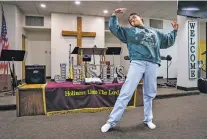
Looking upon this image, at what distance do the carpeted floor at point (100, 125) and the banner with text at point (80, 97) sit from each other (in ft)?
0.54

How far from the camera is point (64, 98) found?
279 cm

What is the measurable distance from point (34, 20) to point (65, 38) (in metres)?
1.54

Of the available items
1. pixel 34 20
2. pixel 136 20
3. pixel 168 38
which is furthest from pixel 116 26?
pixel 34 20

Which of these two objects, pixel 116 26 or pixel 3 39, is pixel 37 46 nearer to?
pixel 3 39

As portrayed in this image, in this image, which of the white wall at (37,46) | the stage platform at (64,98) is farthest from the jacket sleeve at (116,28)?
the white wall at (37,46)

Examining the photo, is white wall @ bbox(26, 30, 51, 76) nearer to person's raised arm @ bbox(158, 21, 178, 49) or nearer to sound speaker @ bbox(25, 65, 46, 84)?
sound speaker @ bbox(25, 65, 46, 84)

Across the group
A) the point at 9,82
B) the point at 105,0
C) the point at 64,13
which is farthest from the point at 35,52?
the point at 105,0

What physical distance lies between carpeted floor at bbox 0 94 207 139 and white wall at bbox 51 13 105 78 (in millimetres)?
4472

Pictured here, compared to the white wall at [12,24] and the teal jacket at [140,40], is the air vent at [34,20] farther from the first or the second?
the teal jacket at [140,40]

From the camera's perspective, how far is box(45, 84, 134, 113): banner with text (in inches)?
108

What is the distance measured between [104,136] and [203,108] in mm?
2183

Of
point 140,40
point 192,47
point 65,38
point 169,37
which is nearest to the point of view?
point 140,40

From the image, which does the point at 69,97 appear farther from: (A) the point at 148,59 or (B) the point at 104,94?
(A) the point at 148,59

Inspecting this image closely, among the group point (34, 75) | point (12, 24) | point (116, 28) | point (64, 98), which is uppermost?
point (12, 24)
